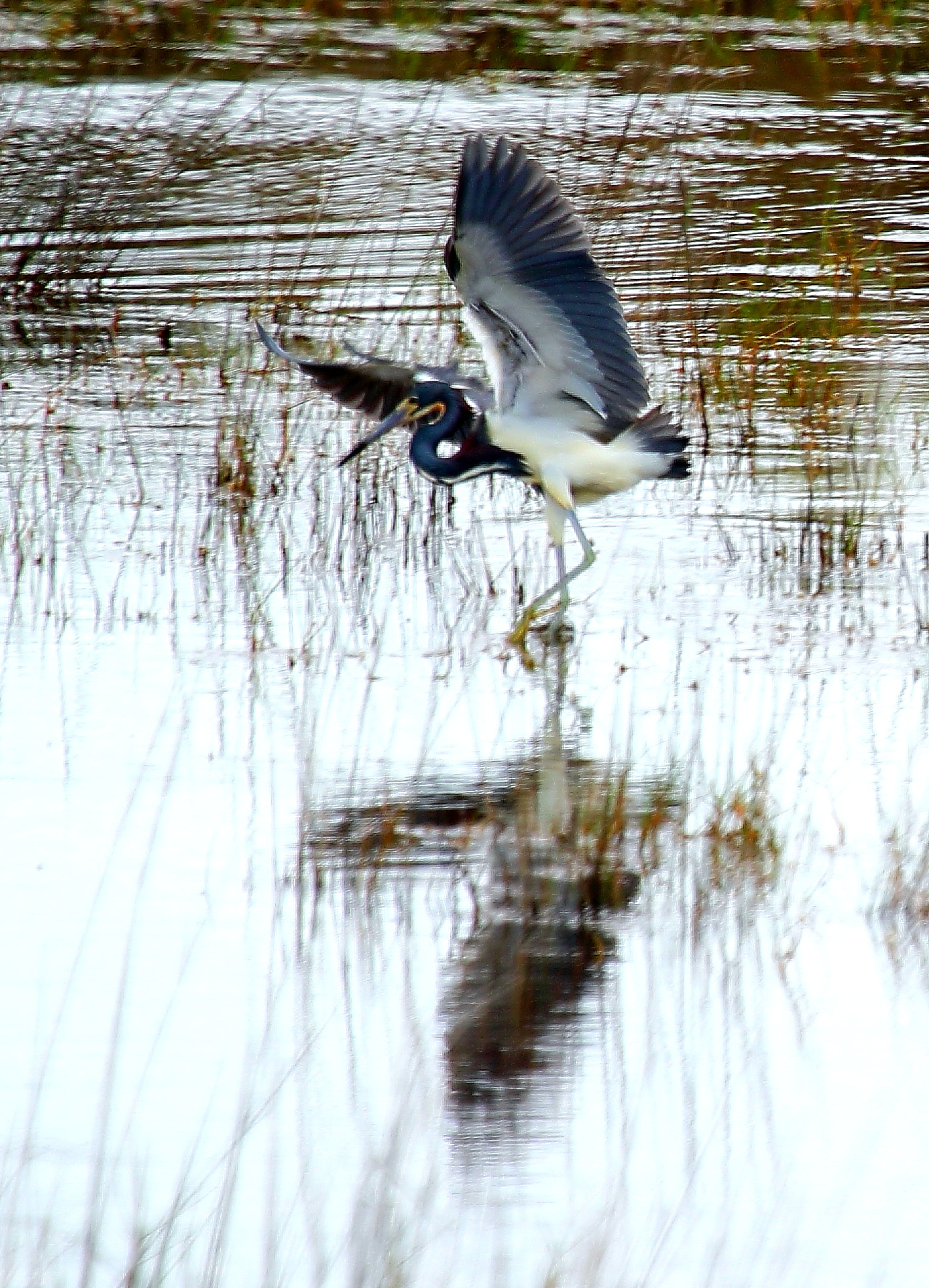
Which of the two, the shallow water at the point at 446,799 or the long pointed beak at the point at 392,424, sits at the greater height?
the long pointed beak at the point at 392,424

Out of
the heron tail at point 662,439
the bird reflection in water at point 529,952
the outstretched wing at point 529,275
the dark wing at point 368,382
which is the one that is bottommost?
the bird reflection in water at point 529,952

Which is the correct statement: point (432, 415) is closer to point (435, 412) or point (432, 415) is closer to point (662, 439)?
point (435, 412)

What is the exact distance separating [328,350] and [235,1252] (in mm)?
5673

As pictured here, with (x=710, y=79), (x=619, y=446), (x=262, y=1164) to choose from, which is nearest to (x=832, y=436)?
(x=619, y=446)

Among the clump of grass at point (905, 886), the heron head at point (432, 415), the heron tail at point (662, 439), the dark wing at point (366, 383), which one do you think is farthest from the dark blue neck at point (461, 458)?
the clump of grass at point (905, 886)

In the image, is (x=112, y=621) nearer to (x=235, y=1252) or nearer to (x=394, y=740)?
(x=394, y=740)

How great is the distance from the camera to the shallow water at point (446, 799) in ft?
10.2

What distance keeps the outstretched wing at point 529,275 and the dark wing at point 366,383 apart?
0.65m

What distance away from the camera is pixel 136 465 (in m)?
7.23

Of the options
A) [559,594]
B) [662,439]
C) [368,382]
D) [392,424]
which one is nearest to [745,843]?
[559,594]

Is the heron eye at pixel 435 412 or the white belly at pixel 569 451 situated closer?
the white belly at pixel 569 451

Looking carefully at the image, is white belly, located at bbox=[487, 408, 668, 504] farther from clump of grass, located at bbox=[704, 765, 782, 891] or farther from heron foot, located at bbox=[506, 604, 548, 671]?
clump of grass, located at bbox=[704, 765, 782, 891]

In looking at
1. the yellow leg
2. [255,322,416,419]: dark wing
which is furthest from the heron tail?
[255,322,416,419]: dark wing

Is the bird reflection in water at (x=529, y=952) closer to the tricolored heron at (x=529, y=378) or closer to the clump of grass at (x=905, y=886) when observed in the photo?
the clump of grass at (x=905, y=886)
